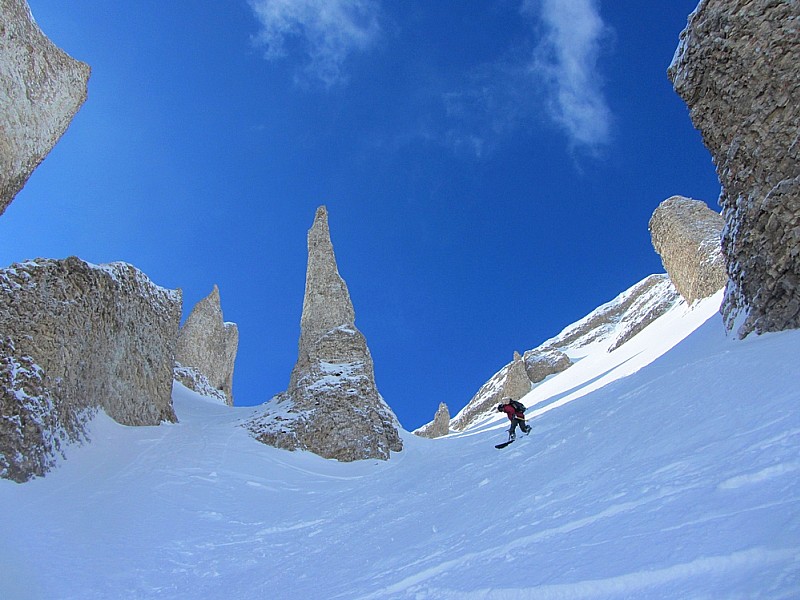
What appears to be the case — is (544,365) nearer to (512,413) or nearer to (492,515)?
(512,413)

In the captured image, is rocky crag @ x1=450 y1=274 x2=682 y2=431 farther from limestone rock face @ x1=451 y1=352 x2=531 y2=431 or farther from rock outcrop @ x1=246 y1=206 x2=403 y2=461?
rock outcrop @ x1=246 y1=206 x2=403 y2=461

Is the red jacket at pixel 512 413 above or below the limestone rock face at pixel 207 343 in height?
below

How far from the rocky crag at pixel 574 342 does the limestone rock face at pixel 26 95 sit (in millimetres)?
40451

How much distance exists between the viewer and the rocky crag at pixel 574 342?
4373cm

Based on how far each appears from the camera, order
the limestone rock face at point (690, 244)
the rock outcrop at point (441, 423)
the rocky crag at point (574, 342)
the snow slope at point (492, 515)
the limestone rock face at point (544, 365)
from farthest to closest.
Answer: the limestone rock face at point (544, 365)
the rocky crag at point (574, 342)
the rock outcrop at point (441, 423)
the limestone rock face at point (690, 244)
the snow slope at point (492, 515)

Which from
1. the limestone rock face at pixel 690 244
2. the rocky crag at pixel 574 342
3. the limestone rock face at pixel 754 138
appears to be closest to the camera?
the limestone rock face at pixel 754 138

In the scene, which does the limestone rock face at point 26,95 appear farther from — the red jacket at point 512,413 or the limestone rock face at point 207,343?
the limestone rock face at point 207,343

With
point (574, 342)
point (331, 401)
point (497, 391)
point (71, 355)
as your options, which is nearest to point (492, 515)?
point (71, 355)

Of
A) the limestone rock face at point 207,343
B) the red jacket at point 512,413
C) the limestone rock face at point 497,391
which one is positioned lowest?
the red jacket at point 512,413

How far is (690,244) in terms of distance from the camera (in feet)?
94.1

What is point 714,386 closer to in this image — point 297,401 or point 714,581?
point 714,581

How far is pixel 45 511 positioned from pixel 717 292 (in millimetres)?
28897

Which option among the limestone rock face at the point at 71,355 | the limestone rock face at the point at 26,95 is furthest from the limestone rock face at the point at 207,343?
the limestone rock face at the point at 26,95

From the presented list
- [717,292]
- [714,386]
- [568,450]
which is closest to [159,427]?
[568,450]
